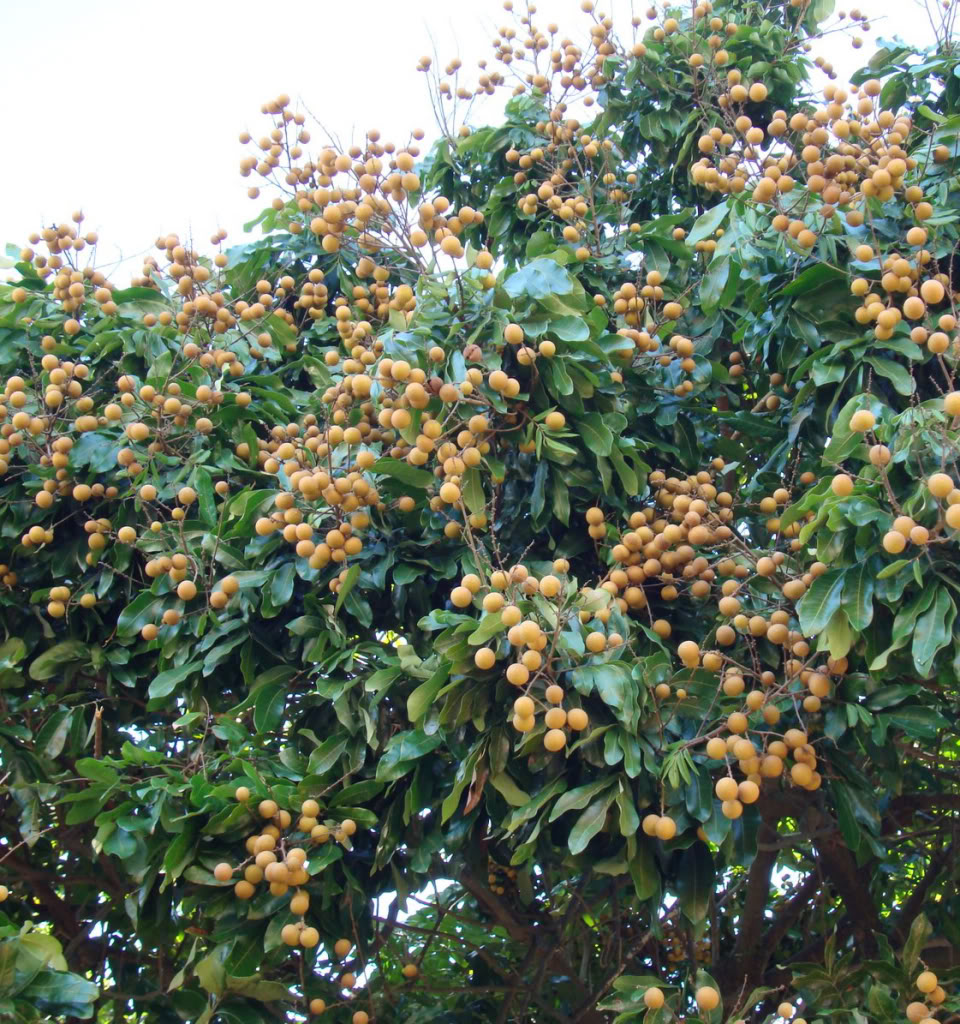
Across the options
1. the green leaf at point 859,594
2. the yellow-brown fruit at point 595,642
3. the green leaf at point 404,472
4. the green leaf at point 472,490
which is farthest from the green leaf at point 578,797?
the green leaf at point 404,472

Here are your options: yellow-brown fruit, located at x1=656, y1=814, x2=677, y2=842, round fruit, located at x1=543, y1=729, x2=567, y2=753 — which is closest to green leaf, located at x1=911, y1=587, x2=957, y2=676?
yellow-brown fruit, located at x1=656, y1=814, x2=677, y2=842

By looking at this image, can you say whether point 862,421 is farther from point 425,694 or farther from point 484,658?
point 425,694

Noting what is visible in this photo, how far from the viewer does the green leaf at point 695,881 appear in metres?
2.28

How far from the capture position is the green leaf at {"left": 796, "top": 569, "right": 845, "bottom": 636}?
218 cm

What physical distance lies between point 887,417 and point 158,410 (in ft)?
5.67

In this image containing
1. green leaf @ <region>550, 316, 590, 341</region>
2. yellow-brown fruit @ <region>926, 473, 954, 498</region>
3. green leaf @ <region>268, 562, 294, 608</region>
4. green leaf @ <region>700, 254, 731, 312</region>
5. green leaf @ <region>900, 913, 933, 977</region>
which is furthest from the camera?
green leaf @ <region>700, 254, 731, 312</region>

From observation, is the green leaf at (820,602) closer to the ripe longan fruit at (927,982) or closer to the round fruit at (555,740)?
the round fruit at (555,740)

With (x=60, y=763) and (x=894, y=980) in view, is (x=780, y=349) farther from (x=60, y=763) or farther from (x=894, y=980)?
(x=60, y=763)

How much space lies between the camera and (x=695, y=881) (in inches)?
90.7

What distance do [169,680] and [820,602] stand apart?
1422mm

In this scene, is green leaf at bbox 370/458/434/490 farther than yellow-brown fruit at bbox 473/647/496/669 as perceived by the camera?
Yes

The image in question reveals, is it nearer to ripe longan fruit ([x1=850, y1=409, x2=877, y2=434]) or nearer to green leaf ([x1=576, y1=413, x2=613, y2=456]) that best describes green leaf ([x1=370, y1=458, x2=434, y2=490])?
green leaf ([x1=576, y1=413, x2=613, y2=456])

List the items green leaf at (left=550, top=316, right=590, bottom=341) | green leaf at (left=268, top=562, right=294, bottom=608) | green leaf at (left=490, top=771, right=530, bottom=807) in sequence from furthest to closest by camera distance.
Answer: green leaf at (left=268, top=562, right=294, bottom=608)
green leaf at (left=550, top=316, right=590, bottom=341)
green leaf at (left=490, top=771, right=530, bottom=807)

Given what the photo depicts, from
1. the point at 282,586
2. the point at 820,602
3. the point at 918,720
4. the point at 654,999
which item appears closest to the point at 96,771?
the point at 282,586
